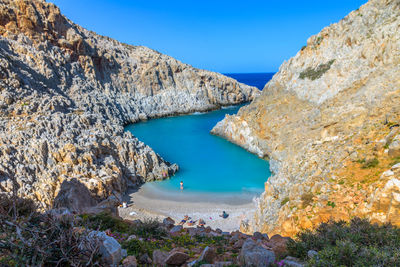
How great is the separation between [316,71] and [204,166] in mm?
17044

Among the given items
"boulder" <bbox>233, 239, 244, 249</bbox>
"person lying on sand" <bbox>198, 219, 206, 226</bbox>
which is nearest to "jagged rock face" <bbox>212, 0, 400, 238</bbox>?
"boulder" <bbox>233, 239, 244, 249</bbox>

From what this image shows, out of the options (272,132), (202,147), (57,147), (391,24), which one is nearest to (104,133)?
(57,147)

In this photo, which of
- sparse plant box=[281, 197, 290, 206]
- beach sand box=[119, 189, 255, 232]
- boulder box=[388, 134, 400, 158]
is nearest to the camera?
boulder box=[388, 134, 400, 158]

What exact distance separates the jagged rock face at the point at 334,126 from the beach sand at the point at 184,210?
405 cm

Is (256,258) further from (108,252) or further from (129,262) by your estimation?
(108,252)

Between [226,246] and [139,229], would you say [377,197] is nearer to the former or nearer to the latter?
[226,246]

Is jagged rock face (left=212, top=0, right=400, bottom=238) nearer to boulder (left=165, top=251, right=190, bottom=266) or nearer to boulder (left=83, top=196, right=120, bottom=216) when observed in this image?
boulder (left=165, top=251, right=190, bottom=266)

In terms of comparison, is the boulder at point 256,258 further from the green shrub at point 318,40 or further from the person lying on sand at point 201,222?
the green shrub at point 318,40

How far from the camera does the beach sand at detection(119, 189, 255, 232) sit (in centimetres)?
1928

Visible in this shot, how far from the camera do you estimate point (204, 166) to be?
32156 millimetres

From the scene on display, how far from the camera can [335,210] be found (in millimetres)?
9695

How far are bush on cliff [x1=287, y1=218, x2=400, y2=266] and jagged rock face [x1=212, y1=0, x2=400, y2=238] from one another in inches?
58.4

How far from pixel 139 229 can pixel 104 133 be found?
21104mm

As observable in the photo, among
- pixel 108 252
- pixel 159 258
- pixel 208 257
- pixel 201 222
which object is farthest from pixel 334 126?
pixel 108 252
